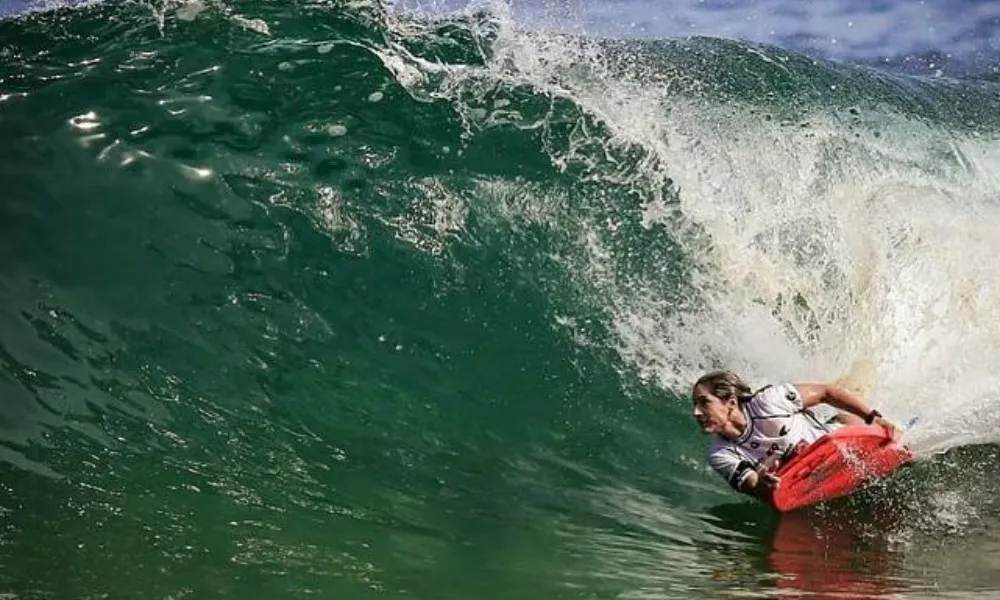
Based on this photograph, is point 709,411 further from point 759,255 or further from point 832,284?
point 832,284

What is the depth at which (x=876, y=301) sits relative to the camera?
25.1ft

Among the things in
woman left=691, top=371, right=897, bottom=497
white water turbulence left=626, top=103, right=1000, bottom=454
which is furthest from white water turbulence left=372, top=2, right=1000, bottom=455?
woman left=691, top=371, right=897, bottom=497

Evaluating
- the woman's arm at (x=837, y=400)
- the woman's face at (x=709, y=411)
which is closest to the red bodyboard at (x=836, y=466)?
the woman's arm at (x=837, y=400)

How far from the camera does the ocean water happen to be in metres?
4.66

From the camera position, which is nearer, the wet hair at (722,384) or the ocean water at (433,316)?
the ocean water at (433,316)

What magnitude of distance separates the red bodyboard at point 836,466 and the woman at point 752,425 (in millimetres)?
85

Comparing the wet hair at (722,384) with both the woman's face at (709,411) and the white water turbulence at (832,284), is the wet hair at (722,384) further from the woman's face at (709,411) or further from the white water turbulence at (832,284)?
the white water turbulence at (832,284)

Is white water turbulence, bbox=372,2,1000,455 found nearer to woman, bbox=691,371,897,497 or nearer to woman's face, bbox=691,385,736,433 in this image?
woman, bbox=691,371,897,497

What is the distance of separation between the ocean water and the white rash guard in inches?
12.8

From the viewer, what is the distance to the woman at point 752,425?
18.4ft

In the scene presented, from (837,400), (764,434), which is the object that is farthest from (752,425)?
(837,400)

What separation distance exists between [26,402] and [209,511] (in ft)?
4.55

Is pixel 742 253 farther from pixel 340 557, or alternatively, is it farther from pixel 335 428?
pixel 340 557

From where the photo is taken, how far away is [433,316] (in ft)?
21.8
